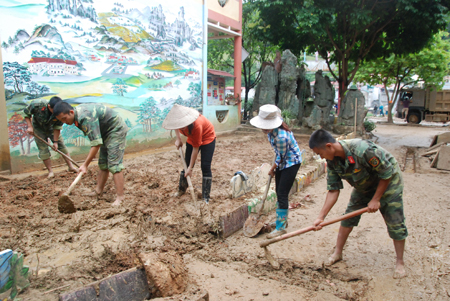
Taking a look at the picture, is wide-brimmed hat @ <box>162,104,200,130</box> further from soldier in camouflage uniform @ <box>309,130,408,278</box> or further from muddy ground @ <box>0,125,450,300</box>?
soldier in camouflage uniform @ <box>309,130,408,278</box>

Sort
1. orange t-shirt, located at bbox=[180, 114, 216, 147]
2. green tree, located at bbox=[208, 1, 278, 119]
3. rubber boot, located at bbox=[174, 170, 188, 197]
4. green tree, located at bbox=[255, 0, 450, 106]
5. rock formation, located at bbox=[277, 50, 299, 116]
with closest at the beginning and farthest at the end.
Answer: orange t-shirt, located at bbox=[180, 114, 216, 147]
rubber boot, located at bbox=[174, 170, 188, 197]
green tree, located at bbox=[255, 0, 450, 106]
rock formation, located at bbox=[277, 50, 299, 116]
green tree, located at bbox=[208, 1, 278, 119]

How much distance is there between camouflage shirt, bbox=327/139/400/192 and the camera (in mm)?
2500

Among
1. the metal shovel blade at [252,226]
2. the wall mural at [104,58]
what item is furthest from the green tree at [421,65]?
the metal shovel blade at [252,226]

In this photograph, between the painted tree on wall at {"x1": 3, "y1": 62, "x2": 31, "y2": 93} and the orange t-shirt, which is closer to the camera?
the orange t-shirt

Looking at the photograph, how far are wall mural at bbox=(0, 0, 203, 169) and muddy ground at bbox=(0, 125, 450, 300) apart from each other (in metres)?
2.15

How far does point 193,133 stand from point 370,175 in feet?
6.71

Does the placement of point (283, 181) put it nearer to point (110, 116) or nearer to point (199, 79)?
point (110, 116)

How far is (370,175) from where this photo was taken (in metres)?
2.69

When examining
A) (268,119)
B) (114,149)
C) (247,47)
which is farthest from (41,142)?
(247,47)

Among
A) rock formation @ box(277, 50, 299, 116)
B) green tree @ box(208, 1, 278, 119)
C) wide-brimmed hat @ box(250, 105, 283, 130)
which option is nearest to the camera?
wide-brimmed hat @ box(250, 105, 283, 130)

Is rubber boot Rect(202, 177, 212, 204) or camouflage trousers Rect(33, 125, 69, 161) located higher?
camouflage trousers Rect(33, 125, 69, 161)

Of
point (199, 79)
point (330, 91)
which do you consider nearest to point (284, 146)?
Result: point (199, 79)

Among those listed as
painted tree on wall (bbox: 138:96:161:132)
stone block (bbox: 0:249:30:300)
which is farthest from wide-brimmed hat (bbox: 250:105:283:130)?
painted tree on wall (bbox: 138:96:161:132)

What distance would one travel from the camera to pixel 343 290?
2.59m
